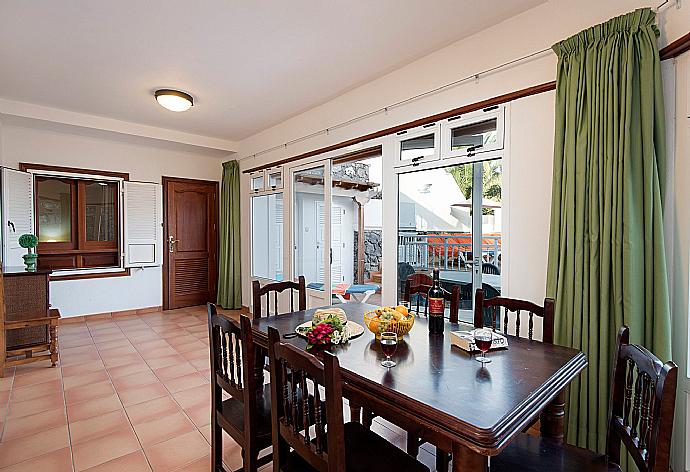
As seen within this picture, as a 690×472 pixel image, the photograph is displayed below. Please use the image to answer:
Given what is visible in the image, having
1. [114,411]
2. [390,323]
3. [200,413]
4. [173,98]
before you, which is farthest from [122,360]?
[390,323]

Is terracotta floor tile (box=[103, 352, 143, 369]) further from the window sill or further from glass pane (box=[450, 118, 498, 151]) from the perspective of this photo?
glass pane (box=[450, 118, 498, 151])

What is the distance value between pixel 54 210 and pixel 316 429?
586 cm

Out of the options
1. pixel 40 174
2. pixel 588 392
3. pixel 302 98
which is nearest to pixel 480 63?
pixel 302 98

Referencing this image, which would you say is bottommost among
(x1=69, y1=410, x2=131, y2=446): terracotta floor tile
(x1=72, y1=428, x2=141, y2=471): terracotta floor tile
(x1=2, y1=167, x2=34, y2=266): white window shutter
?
(x1=72, y1=428, x2=141, y2=471): terracotta floor tile

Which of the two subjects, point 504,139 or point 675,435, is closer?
point 675,435

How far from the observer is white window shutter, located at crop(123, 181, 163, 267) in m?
5.75

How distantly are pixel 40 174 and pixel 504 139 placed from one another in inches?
229

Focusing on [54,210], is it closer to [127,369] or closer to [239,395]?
[127,369]

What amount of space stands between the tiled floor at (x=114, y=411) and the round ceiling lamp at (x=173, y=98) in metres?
2.73

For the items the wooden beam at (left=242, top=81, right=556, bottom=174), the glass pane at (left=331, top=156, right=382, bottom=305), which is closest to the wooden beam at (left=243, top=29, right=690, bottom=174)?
the wooden beam at (left=242, top=81, right=556, bottom=174)

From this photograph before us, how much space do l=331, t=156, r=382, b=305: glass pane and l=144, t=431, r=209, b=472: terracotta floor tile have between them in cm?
235

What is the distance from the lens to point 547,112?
8.45 ft

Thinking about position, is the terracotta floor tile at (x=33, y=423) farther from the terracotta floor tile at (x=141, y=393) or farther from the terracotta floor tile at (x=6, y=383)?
the terracotta floor tile at (x=6, y=383)

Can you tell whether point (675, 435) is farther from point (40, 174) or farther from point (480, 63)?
point (40, 174)
